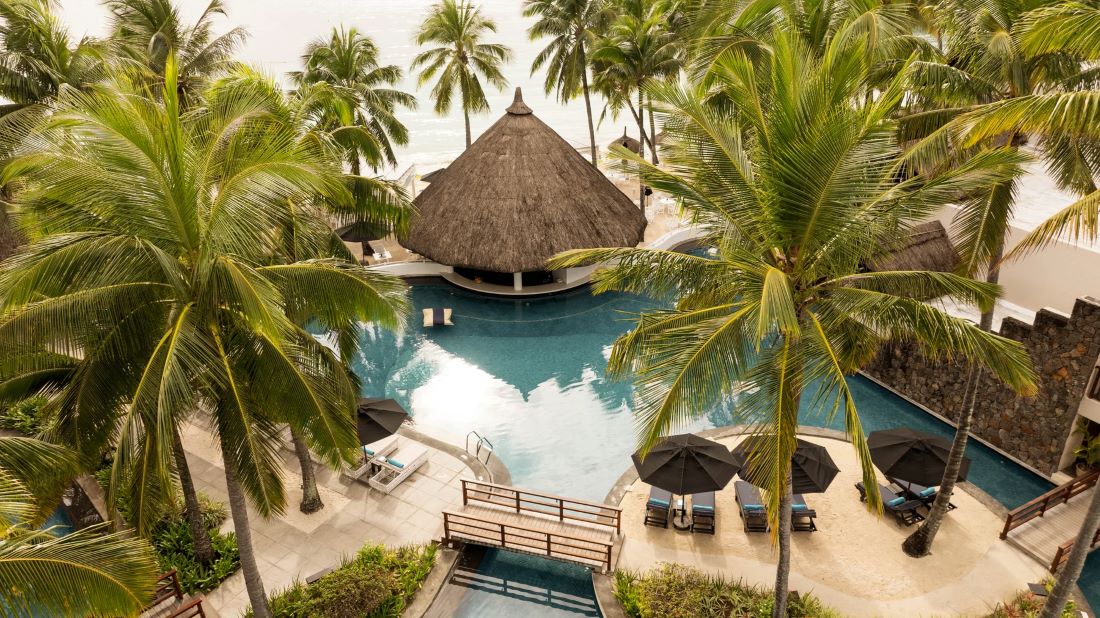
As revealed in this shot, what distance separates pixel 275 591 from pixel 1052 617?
36.0 feet

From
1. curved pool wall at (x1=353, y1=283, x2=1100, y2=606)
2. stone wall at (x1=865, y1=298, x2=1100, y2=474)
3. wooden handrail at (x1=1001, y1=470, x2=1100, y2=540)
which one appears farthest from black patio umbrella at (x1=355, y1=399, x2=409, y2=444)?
stone wall at (x1=865, y1=298, x2=1100, y2=474)

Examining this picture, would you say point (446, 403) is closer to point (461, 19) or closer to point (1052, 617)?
point (1052, 617)

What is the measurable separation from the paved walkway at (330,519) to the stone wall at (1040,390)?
10.3 m

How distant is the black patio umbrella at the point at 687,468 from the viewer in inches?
469

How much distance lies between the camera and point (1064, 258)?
50.4 ft

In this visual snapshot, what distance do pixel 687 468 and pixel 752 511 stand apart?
1.62 metres

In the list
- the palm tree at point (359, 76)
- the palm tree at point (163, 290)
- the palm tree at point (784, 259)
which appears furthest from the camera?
the palm tree at point (359, 76)

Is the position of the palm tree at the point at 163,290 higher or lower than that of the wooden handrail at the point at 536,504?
higher

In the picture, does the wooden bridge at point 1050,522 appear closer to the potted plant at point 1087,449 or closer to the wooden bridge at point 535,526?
the potted plant at point 1087,449

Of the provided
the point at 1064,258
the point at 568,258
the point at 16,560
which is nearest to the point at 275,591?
the point at 16,560

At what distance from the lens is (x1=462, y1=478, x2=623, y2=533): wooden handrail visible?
1218cm

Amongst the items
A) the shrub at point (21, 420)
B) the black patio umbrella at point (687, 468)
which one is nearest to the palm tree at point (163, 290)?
the black patio umbrella at point (687, 468)

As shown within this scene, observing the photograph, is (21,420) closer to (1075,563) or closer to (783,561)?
(783,561)

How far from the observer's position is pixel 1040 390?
13.4 m
